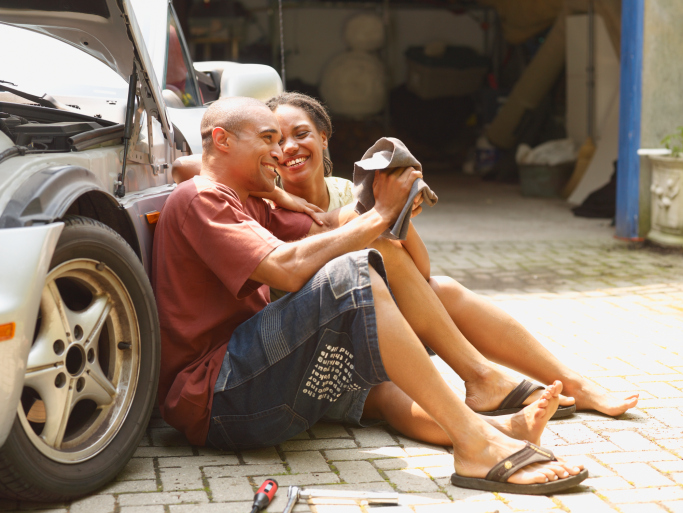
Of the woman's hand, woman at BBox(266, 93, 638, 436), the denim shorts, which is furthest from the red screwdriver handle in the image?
the woman's hand

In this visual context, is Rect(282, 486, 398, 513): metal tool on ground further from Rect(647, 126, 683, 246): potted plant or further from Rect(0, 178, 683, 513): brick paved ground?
Rect(647, 126, 683, 246): potted plant

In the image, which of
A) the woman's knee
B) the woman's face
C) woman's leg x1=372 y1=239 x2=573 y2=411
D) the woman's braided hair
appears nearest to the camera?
woman's leg x1=372 y1=239 x2=573 y2=411

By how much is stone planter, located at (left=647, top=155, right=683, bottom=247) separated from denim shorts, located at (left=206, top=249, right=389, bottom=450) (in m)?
5.26

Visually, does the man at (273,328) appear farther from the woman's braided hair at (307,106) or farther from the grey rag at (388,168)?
the woman's braided hair at (307,106)

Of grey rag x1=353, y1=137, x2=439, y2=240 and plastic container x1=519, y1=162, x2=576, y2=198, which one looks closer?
grey rag x1=353, y1=137, x2=439, y2=240

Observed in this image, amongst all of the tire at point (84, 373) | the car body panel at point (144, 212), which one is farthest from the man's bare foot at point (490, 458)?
the car body panel at point (144, 212)

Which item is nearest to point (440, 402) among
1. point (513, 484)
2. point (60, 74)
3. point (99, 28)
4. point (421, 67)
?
point (513, 484)

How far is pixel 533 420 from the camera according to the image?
2.76m

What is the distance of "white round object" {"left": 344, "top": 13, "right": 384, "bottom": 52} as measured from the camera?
49.3 feet

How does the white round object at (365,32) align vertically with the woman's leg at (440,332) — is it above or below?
above

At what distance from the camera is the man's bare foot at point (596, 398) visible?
321cm

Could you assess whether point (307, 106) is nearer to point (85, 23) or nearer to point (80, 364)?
point (85, 23)

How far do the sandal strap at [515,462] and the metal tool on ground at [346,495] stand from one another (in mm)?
331

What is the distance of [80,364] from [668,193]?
6043 mm
